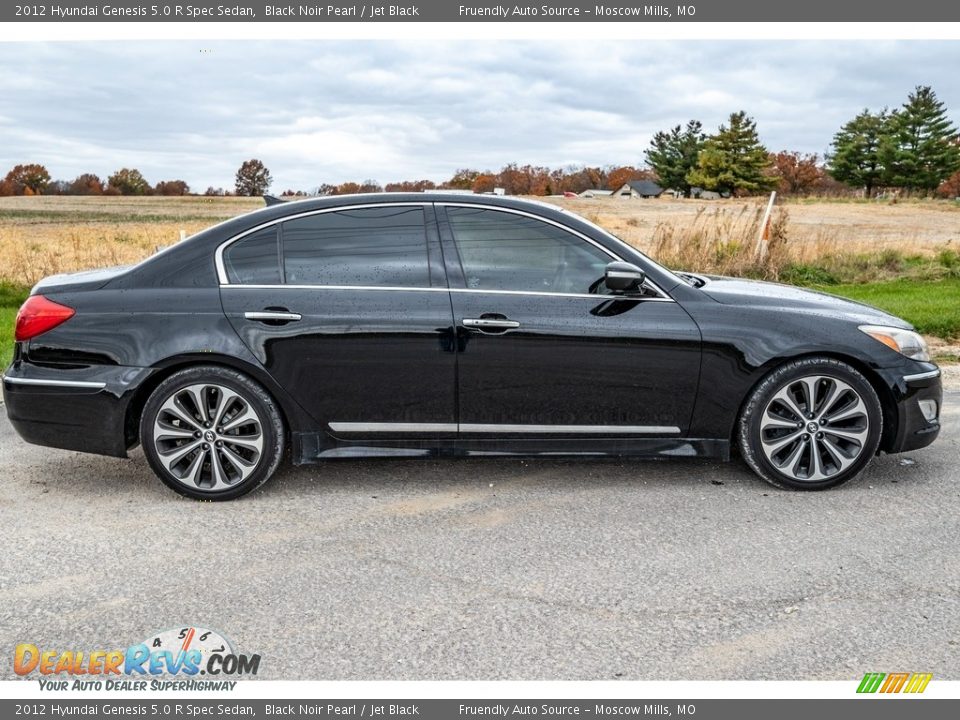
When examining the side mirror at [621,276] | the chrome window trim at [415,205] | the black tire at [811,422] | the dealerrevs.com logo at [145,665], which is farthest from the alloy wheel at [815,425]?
the dealerrevs.com logo at [145,665]

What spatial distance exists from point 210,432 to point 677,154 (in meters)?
116

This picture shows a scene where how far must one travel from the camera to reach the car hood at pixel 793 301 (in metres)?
5.10

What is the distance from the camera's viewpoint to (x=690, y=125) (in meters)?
114

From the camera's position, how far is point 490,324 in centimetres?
483

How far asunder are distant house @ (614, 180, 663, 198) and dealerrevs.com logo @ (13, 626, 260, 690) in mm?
116148

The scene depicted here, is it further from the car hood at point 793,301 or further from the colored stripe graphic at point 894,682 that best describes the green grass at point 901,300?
the colored stripe graphic at point 894,682

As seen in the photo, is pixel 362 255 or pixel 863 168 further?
pixel 863 168

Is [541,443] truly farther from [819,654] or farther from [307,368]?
[819,654]

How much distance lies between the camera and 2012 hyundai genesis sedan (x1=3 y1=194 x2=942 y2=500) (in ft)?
15.9

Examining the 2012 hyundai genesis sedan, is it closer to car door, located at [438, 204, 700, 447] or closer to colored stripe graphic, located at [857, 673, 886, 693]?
car door, located at [438, 204, 700, 447]

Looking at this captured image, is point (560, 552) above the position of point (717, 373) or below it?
below

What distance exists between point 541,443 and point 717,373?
1.02 metres
